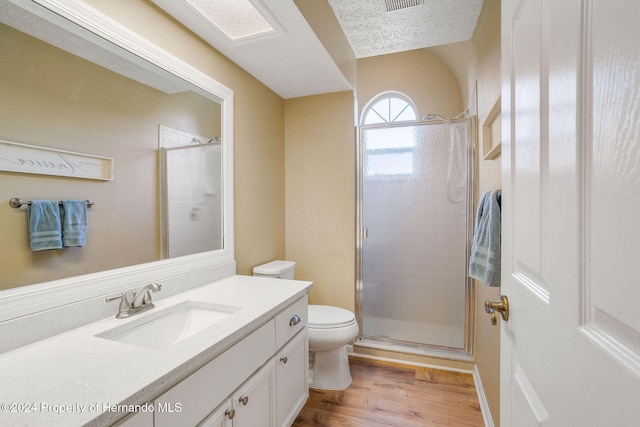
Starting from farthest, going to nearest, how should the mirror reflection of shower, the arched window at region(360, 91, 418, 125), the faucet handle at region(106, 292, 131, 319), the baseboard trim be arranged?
the arched window at region(360, 91, 418, 125)
the baseboard trim
the mirror reflection of shower
the faucet handle at region(106, 292, 131, 319)

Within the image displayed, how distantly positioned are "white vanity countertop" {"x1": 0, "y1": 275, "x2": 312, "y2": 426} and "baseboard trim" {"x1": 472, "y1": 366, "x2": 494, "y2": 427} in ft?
4.83

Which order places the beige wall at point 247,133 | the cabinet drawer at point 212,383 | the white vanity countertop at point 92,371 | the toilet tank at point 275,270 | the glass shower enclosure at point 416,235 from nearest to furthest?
the white vanity countertop at point 92,371 < the cabinet drawer at point 212,383 < the beige wall at point 247,133 < the toilet tank at point 275,270 < the glass shower enclosure at point 416,235

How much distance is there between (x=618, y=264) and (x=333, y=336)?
5.66 ft

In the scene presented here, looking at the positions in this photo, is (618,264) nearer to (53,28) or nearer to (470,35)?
(53,28)

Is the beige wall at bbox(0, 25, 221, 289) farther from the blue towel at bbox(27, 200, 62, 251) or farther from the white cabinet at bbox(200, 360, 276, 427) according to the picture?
the white cabinet at bbox(200, 360, 276, 427)

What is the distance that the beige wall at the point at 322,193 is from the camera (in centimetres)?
238

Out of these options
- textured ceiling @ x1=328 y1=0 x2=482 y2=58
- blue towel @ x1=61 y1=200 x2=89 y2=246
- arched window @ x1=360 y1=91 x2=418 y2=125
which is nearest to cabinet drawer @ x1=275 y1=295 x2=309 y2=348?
blue towel @ x1=61 y1=200 x2=89 y2=246

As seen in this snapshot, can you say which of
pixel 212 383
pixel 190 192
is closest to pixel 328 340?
pixel 212 383

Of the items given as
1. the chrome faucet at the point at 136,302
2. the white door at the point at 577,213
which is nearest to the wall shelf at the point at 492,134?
the white door at the point at 577,213

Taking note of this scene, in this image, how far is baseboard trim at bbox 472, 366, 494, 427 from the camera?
157 centimetres

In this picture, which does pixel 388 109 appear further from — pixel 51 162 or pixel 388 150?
pixel 51 162

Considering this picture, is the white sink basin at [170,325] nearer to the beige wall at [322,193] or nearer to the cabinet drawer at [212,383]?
the cabinet drawer at [212,383]

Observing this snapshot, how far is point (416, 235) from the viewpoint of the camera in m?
2.32

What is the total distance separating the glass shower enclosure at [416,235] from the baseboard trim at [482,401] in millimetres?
221
